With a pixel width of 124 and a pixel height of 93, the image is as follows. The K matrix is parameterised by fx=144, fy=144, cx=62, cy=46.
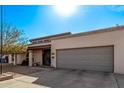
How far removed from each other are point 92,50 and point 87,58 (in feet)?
2.98

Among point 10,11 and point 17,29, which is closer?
point 10,11

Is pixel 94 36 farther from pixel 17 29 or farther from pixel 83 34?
pixel 17 29

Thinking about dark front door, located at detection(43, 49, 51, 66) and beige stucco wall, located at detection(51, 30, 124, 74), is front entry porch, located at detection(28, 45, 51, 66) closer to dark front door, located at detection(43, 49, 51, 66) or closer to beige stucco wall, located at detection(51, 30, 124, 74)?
dark front door, located at detection(43, 49, 51, 66)

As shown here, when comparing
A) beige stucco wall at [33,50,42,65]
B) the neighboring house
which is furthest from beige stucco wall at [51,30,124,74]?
beige stucco wall at [33,50,42,65]

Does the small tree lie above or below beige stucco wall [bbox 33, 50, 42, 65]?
above

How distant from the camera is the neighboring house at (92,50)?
1148 centimetres

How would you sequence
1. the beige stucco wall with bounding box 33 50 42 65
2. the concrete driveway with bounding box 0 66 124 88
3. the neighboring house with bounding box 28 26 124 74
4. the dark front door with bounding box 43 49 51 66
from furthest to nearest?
the beige stucco wall with bounding box 33 50 42 65, the dark front door with bounding box 43 49 51 66, the neighboring house with bounding box 28 26 124 74, the concrete driveway with bounding box 0 66 124 88

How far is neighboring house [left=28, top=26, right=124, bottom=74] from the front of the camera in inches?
452

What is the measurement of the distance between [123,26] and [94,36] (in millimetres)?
2687

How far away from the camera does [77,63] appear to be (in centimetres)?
1420

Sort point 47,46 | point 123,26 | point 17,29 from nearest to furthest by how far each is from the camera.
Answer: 1. point 123,26
2. point 17,29
3. point 47,46

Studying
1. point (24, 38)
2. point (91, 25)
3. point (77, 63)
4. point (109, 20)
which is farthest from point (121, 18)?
point (24, 38)

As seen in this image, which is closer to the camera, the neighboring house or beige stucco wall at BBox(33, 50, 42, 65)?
the neighboring house

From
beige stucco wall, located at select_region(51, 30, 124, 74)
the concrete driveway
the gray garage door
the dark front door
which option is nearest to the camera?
the concrete driveway
